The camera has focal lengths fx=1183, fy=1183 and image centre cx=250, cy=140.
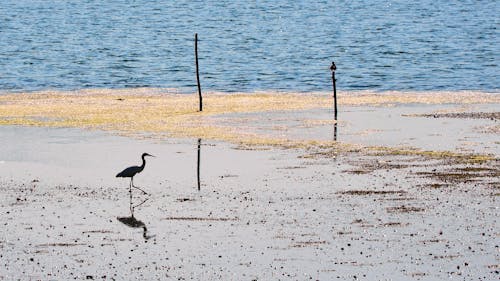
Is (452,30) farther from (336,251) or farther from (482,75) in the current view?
(336,251)

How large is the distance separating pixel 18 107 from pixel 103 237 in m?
45.9

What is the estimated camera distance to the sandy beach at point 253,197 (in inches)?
1163

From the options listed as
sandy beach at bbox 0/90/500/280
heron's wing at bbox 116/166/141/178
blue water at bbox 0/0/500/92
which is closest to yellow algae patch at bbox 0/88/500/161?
sandy beach at bbox 0/90/500/280

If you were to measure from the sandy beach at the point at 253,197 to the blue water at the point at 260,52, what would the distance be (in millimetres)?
39208

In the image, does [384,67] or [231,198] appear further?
[384,67]

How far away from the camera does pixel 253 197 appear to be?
39219 millimetres

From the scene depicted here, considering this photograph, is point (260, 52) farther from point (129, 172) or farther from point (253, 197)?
point (253, 197)

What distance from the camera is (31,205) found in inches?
1495

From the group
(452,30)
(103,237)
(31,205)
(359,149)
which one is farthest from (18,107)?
(452,30)

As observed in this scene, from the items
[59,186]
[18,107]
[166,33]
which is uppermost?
[59,186]

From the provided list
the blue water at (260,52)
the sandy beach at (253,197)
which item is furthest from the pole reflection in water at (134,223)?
the blue water at (260,52)

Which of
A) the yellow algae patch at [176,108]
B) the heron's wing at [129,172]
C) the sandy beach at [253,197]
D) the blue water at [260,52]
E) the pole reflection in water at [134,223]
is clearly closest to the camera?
the sandy beach at [253,197]

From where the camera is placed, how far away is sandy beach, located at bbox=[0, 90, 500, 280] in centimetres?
2955

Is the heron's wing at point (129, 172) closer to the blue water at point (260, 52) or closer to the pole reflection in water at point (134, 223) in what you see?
the pole reflection in water at point (134, 223)
